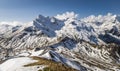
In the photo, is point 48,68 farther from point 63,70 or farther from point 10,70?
point 10,70

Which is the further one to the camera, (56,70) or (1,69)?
(1,69)

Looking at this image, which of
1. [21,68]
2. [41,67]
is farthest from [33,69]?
[21,68]

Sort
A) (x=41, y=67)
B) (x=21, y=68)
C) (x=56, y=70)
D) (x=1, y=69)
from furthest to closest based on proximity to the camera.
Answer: (x=1, y=69) < (x=21, y=68) < (x=41, y=67) < (x=56, y=70)

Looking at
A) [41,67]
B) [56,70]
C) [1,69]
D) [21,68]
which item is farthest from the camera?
[1,69]

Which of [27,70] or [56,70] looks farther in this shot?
[27,70]

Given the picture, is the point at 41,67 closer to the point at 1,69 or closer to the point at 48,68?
the point at 48,68

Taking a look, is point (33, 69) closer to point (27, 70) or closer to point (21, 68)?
point (27, 70)

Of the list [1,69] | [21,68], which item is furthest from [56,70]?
[1,69]

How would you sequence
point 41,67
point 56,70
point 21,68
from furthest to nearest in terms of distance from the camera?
point 21,68 → point 41,67 → point 56,70
